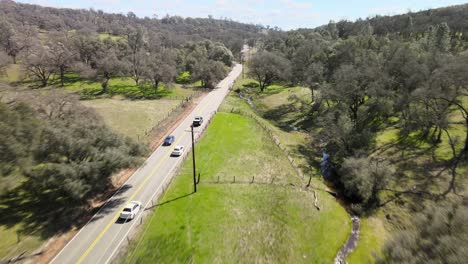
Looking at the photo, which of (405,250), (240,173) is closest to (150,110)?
(240,173)

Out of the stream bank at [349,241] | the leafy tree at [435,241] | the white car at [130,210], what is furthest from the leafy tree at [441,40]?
the white car at [130,210]

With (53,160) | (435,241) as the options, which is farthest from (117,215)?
(435,241)

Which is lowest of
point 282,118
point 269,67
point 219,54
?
point 282,118

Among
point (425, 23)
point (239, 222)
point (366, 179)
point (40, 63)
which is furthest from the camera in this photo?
point (425, 23)

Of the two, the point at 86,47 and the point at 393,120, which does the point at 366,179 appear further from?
the point at 86,47

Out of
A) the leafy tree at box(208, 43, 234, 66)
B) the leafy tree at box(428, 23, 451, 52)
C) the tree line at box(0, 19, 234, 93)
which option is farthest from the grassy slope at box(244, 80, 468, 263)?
the leafy tree at box(208, 43, 234, 66)

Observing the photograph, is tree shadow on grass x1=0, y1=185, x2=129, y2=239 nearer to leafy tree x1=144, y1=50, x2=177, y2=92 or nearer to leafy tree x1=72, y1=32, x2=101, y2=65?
leafy tree x1=144, y1=50, x2=177, y2=92
